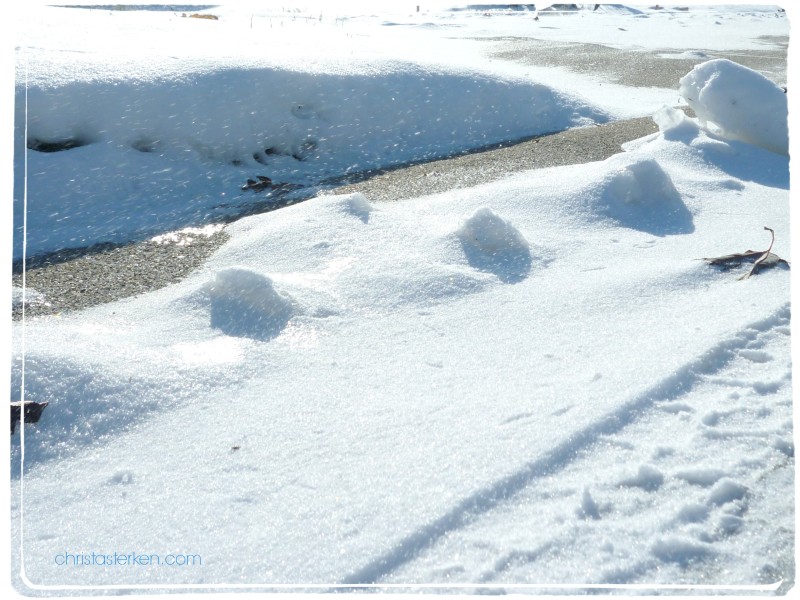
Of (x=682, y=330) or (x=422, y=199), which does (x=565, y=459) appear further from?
(x=422, y=199)

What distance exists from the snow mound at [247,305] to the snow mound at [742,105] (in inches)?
104

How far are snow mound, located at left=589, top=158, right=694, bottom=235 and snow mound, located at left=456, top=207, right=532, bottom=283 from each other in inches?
19.9

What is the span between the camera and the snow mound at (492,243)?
228cm

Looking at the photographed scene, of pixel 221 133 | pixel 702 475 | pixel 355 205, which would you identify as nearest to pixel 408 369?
pixel 702 475

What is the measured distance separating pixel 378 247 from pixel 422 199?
0.76 metres

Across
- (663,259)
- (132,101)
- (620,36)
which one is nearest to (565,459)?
(663,259)

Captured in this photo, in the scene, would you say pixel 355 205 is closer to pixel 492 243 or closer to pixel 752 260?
pixel 492 243

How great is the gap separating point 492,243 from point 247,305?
905mm

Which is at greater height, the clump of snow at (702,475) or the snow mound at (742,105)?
the snow mound at (742,105)

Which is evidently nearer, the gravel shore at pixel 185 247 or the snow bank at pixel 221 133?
the gravel shore at pixel 185 247

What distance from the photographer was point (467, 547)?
1.18 metres

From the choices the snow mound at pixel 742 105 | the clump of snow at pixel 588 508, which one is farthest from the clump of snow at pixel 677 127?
the clump of snow at pixel 588 508

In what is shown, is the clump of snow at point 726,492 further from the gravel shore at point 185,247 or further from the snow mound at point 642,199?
the gravel shore at point 185,247

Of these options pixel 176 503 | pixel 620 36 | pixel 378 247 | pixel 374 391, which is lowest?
pixel 176 503
